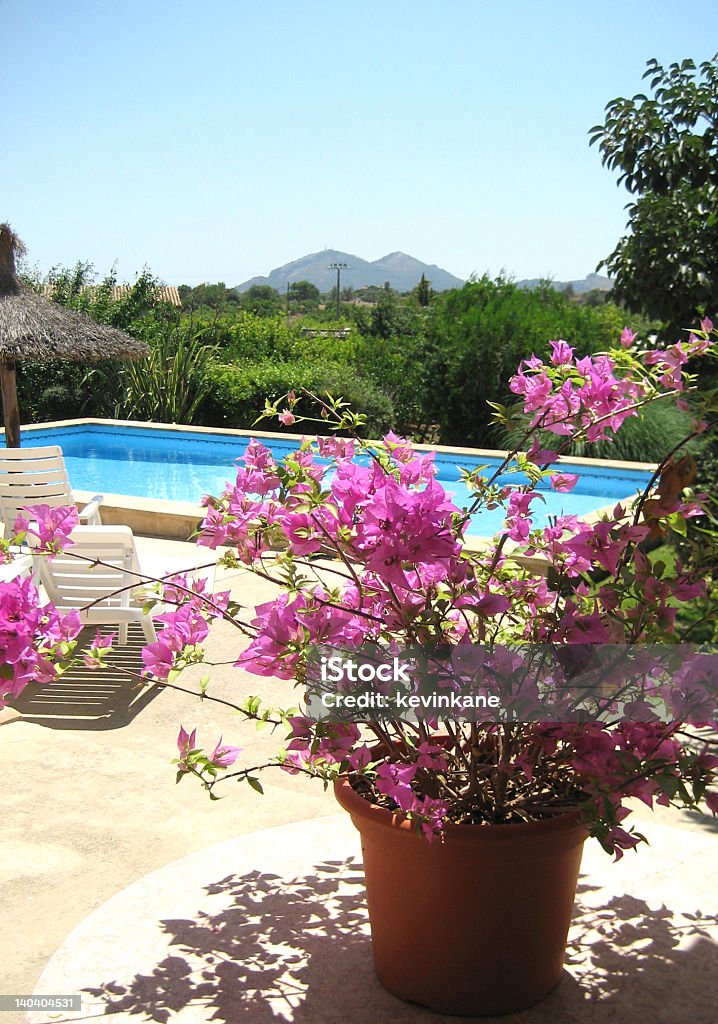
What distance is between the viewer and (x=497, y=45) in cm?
1541

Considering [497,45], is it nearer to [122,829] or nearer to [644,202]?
[644,202]

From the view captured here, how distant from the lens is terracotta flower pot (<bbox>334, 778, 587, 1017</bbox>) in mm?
1861

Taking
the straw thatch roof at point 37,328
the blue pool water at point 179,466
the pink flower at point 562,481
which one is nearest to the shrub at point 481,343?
the blue pool water at point 179,466

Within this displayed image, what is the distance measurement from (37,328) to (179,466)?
4.58 meters

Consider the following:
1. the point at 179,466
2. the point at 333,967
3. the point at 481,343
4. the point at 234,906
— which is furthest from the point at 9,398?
the point at 333,967

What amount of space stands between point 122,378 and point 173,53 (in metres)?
10.4

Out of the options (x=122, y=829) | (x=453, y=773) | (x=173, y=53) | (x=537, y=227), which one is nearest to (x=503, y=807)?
(x=453, y=773)

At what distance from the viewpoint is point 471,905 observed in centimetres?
191

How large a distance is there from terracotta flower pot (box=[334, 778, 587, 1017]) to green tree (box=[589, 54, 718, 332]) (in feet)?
10.0

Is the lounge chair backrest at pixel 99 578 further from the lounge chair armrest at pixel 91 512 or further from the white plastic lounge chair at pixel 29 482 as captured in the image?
the white plastic lounge chair at pixel 29 482

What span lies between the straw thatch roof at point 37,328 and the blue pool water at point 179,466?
A: 225cm

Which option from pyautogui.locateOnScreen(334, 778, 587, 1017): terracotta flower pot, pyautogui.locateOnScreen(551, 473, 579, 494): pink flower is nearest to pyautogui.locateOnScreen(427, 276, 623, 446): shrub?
pyautogui.locateOnScreen(551, 473, 579, 494): pink flower

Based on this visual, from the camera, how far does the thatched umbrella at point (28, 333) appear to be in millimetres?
8923

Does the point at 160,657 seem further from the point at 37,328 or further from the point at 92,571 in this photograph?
the point at 37,328
